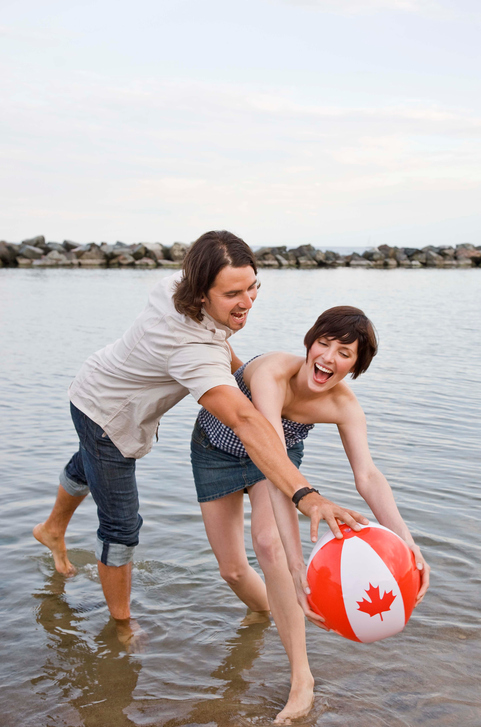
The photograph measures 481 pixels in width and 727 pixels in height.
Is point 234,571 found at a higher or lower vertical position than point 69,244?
lower

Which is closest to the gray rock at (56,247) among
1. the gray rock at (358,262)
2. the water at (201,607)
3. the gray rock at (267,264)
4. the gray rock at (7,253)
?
the gray rock at (7,253)

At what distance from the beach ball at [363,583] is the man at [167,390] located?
11 cm

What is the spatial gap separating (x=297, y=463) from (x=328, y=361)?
2.74 feet

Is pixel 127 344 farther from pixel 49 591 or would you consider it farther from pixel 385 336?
pixel 385 336

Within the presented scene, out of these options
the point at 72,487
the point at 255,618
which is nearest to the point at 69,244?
the point at 72,487

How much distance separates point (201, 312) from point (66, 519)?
209 cm

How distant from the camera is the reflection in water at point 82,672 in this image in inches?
129

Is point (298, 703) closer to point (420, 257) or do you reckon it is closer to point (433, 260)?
point (433, 260)

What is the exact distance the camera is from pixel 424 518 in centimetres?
563

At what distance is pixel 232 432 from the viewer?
3691 mm

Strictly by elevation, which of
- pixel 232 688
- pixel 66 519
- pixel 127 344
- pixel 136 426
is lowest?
pixel 232 688

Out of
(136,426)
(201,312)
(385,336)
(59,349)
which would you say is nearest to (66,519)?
(136,426)

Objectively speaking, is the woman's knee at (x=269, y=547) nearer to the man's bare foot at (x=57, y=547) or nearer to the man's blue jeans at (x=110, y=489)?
the man's blue jeans at (x=110, y=489)

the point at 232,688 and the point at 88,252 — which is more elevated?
the point at 88,252
